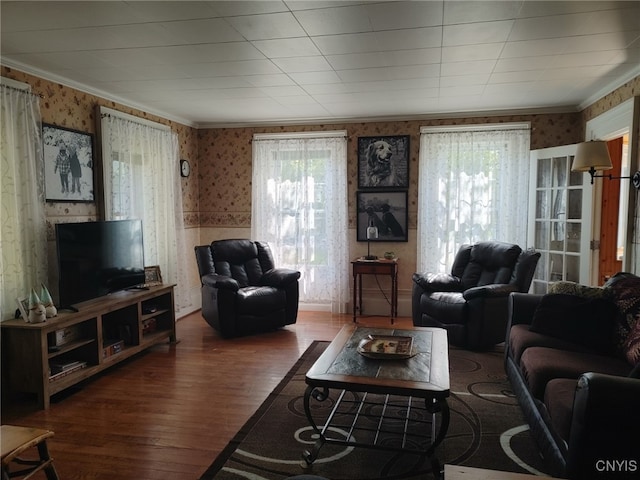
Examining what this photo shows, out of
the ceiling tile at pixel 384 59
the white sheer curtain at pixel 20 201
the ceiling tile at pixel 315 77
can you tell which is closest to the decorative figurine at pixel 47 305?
the white sheer curtain at pixel 20 201

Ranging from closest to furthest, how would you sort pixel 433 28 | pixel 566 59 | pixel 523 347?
pixel 433 28 < pixel 523 347 < pixel 566 59

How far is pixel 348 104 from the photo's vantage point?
473 centimetres

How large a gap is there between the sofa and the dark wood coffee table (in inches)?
19.4

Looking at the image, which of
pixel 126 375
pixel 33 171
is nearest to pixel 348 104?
pixel 33 171

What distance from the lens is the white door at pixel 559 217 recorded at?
171 inches

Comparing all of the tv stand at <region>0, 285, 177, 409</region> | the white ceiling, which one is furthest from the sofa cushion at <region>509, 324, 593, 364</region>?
the tv stand at <region>0, 285, 177, 409</region>

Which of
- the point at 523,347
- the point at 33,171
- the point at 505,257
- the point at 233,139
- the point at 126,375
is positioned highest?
the point at 233,139

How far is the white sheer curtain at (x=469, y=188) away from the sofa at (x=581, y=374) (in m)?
1.97

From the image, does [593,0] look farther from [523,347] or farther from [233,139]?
[233,139]

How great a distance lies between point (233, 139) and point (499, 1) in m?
4.16

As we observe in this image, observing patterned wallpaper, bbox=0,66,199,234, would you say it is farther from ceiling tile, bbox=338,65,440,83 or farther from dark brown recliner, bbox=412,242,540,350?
dark brown recliner, bbox=412,242,540,350

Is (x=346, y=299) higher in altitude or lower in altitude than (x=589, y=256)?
lower

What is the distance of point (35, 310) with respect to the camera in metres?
3.03

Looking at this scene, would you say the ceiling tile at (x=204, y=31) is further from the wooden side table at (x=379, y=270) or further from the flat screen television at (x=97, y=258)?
the wooden side table at (x=379, y=270)
